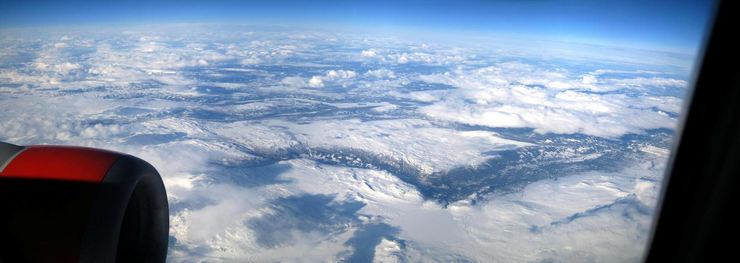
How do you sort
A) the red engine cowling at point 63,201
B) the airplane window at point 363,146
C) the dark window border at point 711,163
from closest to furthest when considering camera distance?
the dark window border at point 711,163
the red engine cowling at point 63,201
the airplane window at point 363,146

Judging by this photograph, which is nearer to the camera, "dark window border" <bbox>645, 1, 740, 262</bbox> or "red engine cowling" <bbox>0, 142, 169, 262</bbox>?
"dark window border" <bbox>645, 1, 740, 262</bbox>

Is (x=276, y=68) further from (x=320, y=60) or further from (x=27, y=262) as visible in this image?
(x=27, y=262)

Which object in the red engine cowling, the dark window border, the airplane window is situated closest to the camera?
the dark window border

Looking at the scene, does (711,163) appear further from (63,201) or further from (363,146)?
(363,146)

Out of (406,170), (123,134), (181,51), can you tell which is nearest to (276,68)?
(181,51)

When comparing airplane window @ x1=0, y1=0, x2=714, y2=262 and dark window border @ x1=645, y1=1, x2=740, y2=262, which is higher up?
dark window border @ x1=645, y1=1, x2=740, y2=262

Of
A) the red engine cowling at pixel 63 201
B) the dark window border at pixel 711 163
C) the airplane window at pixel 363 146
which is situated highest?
the dark window border at pixel 711 163

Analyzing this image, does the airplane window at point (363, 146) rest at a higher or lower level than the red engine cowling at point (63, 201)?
lower

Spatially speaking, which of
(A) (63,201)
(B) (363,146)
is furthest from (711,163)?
(B) (363,146)
